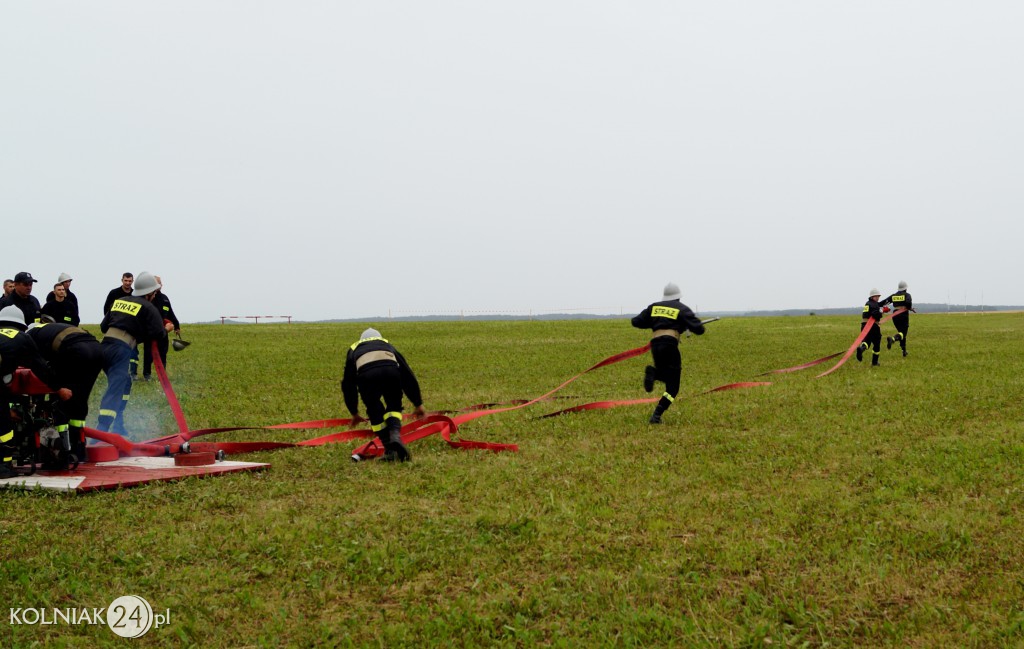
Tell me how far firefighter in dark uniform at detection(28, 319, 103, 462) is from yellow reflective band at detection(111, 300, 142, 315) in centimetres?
158

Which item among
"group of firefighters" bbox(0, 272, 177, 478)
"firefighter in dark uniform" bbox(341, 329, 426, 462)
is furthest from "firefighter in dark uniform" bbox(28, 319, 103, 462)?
"firefighter in dark uniform" bbox(341, 329, 426, 462)

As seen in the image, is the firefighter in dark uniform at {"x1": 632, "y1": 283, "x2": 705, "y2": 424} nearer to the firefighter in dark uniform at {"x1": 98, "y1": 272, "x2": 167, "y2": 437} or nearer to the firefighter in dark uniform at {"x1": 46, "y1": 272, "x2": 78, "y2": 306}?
the firefighter in dark uniform at {"x1": 98, "y1": 272, "x2": 167, "y2": 437}

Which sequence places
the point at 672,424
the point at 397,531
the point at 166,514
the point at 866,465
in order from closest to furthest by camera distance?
1. the point at 397,531
2. the point at 166,514
3. the point at 866,465
4. the point at 672,424

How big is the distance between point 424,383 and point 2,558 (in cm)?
1288

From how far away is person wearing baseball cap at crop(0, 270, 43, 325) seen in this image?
1294cm

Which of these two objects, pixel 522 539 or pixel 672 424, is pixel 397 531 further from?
pixel 672 424

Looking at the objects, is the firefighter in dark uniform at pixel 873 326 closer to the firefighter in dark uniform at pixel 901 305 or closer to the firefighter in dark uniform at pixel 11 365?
the firefighter in dark uniform at pixel 901 305

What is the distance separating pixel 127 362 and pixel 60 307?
638cm

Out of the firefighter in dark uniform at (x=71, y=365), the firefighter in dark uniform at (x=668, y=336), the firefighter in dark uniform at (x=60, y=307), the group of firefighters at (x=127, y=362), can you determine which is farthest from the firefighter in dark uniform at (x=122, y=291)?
the firefighter in dark uniform at (x=668, y=336)

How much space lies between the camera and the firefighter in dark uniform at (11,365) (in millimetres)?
7629

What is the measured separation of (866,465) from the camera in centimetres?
842

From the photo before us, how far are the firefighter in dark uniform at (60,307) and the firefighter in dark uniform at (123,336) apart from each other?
5621mm

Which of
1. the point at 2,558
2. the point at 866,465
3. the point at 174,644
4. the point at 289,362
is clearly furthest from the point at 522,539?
the point at 289,362

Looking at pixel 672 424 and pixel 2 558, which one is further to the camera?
pixel 672 424
